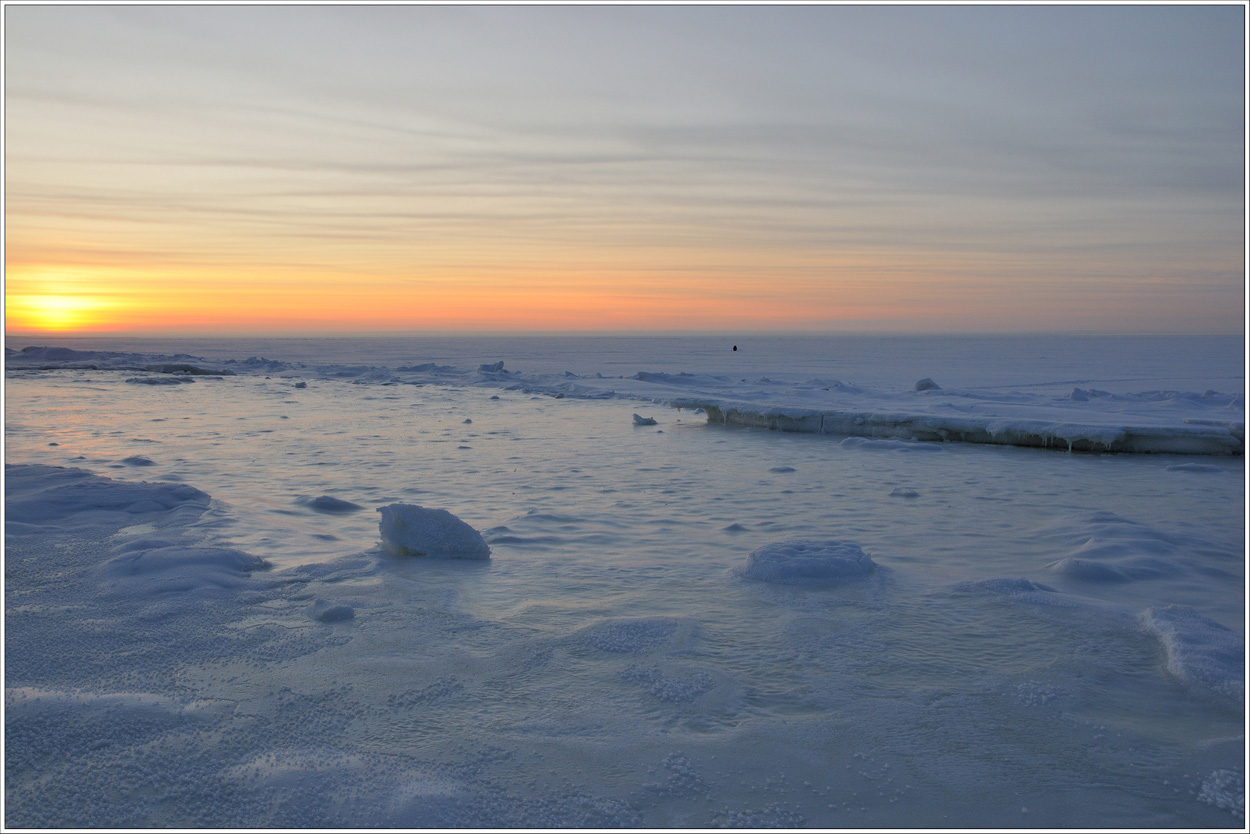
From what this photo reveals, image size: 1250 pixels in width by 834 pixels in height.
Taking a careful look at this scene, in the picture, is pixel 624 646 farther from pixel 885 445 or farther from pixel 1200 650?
pixel 885 445

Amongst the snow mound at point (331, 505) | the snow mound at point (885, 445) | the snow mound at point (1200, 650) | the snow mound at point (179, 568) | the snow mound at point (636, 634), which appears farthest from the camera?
the snow mound at point (885, 445)

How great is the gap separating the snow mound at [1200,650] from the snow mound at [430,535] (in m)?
3.84

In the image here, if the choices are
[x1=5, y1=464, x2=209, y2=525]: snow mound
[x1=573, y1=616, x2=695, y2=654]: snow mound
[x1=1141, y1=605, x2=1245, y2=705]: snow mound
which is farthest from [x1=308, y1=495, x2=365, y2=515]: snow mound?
[x1=1141, y1=605, x2=1245, y2=705]: snow mound

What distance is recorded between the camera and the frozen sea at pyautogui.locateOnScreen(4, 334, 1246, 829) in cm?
270

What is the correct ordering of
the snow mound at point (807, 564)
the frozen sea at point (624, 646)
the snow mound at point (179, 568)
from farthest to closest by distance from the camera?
the snow mound at point (807, 564) < the snow mound at point (179, 568) < the frozen sea at point (624, 646)

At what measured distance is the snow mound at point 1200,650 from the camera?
137 inches

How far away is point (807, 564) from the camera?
5016mm

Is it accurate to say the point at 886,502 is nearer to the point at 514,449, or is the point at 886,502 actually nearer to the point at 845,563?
the point at 845,563

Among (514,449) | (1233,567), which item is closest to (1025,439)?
(1233,567)

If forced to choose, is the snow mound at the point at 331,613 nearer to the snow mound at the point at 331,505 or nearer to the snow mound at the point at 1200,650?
the snow mound at the point at 331,505

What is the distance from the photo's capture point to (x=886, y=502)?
746cm

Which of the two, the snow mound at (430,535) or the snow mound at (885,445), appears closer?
the snow mound at (430,535)

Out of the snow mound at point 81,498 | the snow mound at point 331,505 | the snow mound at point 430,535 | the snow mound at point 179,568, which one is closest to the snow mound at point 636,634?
the snow mound at point 430,535

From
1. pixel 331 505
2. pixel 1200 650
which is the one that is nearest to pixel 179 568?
pixel 331 505
